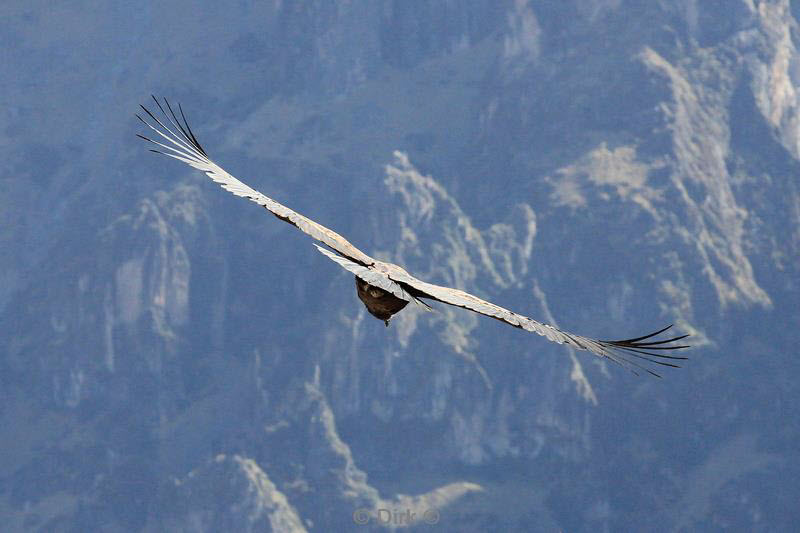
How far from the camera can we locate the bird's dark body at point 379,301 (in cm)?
3916

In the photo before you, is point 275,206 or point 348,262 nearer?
point 348,262

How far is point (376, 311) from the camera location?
40125 mm

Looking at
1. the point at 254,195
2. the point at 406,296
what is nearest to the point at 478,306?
the point at 406,296

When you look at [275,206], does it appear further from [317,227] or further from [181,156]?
[181,156]

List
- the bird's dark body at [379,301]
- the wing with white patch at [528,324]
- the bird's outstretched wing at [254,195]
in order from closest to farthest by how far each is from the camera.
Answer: the wing with white patch at [528,324]
the bird's dark body at [379,301]
the bird's outstretched wing at [254,195]

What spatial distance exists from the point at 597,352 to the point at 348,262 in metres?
4.85

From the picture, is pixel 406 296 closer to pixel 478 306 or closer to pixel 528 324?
pixel 478 306

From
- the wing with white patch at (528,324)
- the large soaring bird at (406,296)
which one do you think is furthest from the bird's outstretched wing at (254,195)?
the wing with white patch at (528,324)

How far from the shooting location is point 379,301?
39719 millimetres

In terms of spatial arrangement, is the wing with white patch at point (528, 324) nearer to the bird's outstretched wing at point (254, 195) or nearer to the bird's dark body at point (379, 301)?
the bird's dark body at point (379, 301)

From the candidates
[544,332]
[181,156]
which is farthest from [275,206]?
[544,332]

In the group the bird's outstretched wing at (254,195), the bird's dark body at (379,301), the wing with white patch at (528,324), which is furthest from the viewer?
the bird's outstretched wing at (254,195)

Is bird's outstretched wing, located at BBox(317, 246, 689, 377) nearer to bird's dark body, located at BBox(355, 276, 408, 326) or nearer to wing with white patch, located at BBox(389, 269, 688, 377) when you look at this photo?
wing with white patch, located at BBox(389, 269, 688, 377)

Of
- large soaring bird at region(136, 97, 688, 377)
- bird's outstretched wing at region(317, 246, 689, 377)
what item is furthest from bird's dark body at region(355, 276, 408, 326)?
bird's outstretched wing at region(317, 246, 689, 377)
